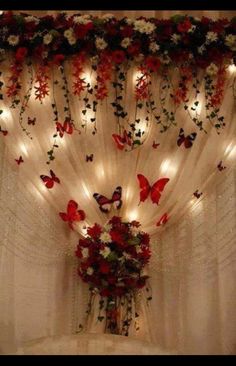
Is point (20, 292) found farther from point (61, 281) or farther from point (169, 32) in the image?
point (169, 32)

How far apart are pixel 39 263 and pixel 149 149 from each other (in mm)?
960

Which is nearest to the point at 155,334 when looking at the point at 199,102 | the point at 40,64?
the point at 199,102

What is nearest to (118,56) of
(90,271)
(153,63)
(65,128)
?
(153,63)

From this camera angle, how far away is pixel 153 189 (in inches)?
114

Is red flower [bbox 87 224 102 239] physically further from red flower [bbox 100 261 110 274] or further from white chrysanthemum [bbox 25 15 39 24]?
white chrysanthemum [bbox 25 15 39 24]

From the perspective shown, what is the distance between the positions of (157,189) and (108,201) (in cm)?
30

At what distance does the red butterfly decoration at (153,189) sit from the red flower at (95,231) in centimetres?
31

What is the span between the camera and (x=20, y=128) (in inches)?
117

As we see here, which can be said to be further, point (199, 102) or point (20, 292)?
point (199, 102)

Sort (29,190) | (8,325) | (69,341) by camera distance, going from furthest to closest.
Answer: (29,190) → (8,325) → (69,341)

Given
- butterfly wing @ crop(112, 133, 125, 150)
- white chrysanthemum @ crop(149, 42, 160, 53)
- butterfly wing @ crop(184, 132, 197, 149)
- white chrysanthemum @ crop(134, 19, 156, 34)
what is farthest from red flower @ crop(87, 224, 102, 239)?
white chrysanthemum @ crop(134, 19, 156, 34)

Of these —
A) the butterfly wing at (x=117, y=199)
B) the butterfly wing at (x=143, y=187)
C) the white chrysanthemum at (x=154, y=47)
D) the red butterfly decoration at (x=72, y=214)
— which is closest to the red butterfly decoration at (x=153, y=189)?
the butterfly wing at (x=143, y=187)

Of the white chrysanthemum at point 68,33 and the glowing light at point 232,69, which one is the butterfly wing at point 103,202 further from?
the glowing light at point 232,69

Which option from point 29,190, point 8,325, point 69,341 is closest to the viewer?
point 69,341
